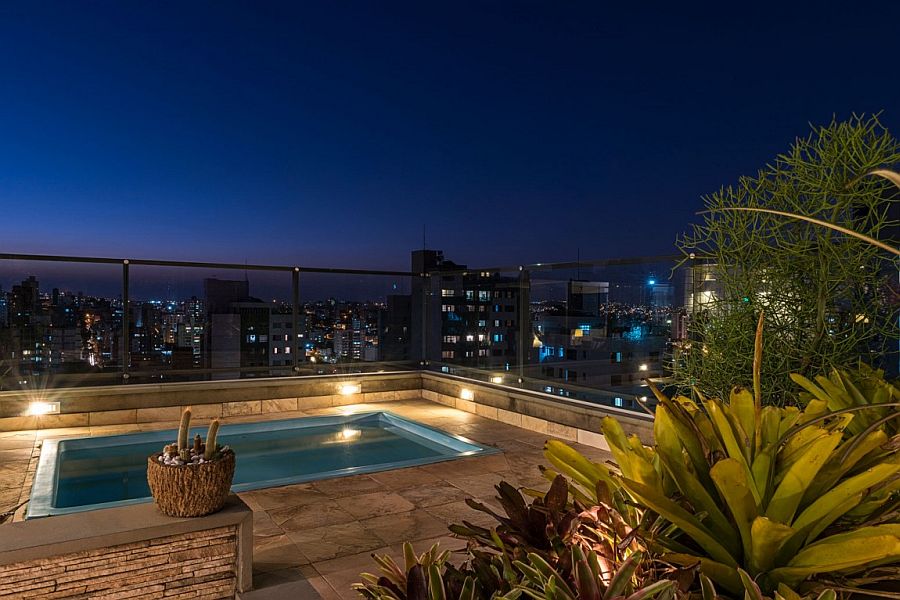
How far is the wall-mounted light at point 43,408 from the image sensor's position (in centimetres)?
604

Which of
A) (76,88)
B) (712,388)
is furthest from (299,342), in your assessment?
(712,388)

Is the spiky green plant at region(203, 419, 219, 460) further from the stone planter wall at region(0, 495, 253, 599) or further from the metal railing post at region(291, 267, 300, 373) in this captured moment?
the metal railing post at region(291, 267, 300, 373)

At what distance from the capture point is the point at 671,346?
4695mm

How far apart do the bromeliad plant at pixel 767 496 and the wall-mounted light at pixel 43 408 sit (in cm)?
635

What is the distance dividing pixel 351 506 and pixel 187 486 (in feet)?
5.03

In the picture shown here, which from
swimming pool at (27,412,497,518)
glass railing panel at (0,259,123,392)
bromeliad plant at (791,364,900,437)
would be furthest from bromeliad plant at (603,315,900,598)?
glass railing panel at (0,259,123,392)

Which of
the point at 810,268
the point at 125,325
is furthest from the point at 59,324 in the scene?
the point at 810,268

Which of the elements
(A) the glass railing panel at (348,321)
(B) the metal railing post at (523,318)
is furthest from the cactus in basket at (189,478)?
(A) the glass railing panel at (348,321)

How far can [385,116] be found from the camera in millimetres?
12109

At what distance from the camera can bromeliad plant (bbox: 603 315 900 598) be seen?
106 cm

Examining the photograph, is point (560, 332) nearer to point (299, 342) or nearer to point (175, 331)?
point (299, 342)

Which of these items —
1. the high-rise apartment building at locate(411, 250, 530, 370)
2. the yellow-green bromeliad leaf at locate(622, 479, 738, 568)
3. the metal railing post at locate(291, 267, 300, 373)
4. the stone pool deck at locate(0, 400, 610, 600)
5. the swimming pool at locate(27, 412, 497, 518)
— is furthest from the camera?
Result: the metal railing post at locate(291, 267, 300, 373)

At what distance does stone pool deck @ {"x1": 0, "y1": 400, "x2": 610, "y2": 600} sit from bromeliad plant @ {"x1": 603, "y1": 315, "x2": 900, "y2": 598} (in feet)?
6.13

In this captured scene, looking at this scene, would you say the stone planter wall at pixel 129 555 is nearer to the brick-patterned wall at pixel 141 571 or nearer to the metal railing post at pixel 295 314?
the brick-patterned wall at pixel 141 571
